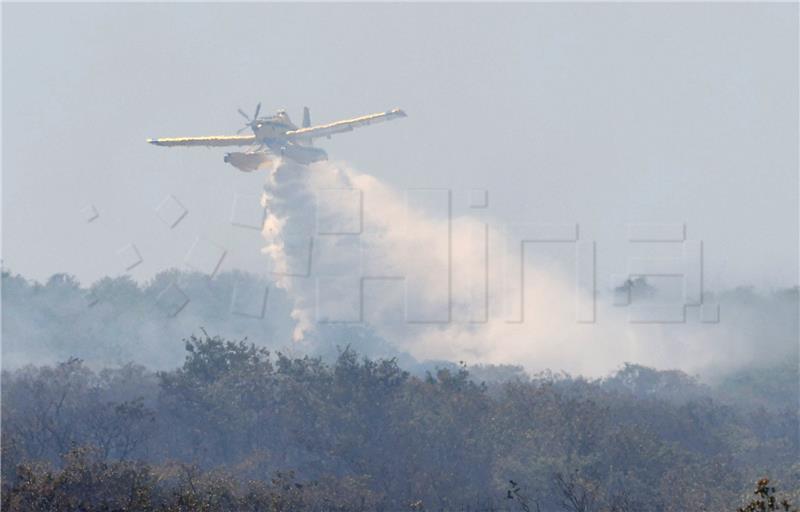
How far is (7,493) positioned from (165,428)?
26989mm

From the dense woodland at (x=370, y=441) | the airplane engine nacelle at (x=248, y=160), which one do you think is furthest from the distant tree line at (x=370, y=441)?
the airplane engine nacelle at (x=248, y=160)

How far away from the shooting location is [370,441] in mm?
81500

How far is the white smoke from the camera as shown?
108 metres

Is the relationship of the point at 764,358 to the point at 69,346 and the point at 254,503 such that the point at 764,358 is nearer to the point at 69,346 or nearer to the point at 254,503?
the point at 69,346

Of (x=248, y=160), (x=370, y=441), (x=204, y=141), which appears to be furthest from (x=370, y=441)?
(x=204, y=141)

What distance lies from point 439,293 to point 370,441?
3151 cm

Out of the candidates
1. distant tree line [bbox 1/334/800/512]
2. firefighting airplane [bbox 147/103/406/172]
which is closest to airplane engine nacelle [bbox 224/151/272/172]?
firefighting airplane [bbox 147/103/406/172]

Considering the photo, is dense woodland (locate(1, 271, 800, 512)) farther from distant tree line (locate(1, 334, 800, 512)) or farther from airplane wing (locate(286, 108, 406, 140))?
airplane wing (locate(286, 108, 406, 140))

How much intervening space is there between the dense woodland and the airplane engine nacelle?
32.9 ft

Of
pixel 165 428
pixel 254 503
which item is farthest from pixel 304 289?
pixel 254 503

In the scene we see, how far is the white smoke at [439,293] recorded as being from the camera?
108 m

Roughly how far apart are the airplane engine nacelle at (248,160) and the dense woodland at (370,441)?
10.0m

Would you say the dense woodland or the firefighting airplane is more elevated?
the firefighting airplane

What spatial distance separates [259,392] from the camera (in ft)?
285
